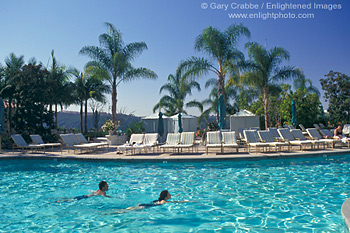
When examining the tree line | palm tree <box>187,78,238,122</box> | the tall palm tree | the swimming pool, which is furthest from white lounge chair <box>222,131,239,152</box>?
palm tree <box>187,78,238,122</box>

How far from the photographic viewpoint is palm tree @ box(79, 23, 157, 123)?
18.3m

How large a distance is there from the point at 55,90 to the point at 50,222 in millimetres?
14924

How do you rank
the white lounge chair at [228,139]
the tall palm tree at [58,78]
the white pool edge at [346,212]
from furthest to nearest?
the tall palm tree at [58,78] → the white lounge chair at [228,139] → the white pool edge at [346,212]

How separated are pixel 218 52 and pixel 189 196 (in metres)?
12.9

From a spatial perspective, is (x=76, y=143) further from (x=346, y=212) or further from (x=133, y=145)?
(x=346, y=212)

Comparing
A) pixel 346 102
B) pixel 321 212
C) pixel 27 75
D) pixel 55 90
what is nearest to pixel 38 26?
pixel 27 75

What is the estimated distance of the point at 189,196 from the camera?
570 centimetres

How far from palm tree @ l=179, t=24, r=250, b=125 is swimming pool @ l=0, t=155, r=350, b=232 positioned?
864cm

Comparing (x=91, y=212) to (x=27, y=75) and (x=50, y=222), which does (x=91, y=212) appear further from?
(x=27, y=75)

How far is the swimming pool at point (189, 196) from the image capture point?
4246 millimetres

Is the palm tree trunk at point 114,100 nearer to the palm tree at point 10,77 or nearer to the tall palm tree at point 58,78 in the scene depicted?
the tall palm tree at point 58,78

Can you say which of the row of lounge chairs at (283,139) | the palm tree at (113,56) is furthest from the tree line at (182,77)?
the row of lounge chairs at (283,139)

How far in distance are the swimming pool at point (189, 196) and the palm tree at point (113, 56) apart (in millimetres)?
10078

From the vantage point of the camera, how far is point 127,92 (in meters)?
21.2
